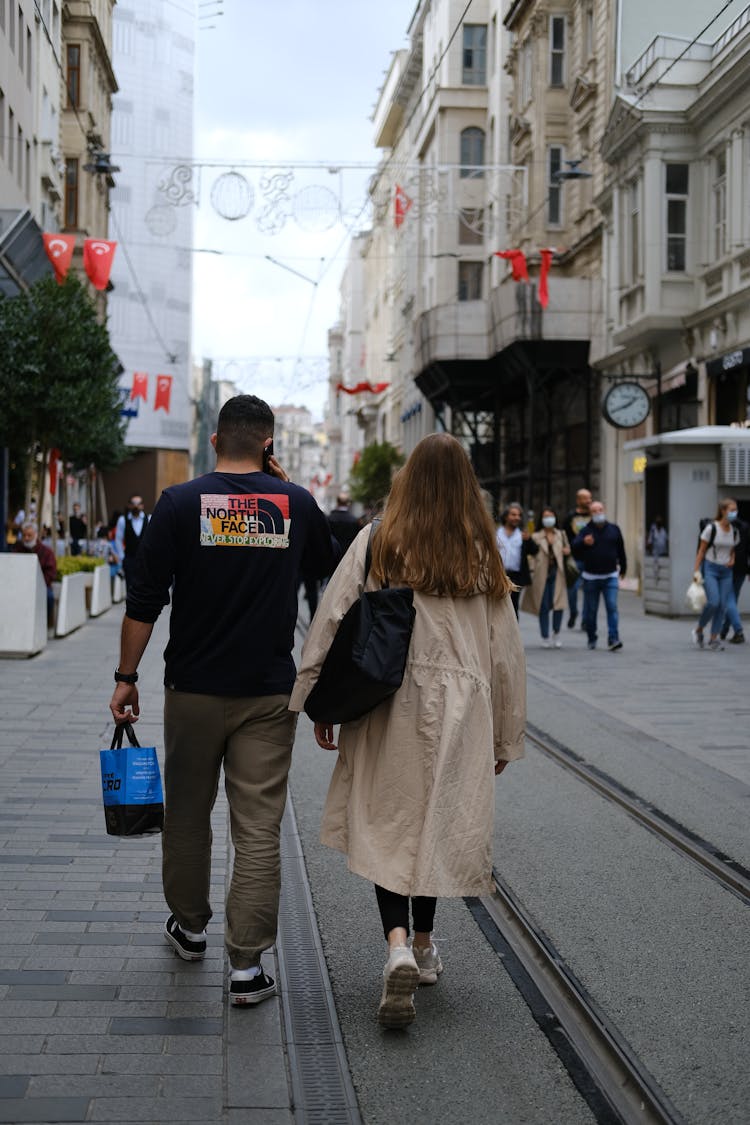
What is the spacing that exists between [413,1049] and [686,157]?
27.5 metres

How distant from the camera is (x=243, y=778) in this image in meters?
4.49

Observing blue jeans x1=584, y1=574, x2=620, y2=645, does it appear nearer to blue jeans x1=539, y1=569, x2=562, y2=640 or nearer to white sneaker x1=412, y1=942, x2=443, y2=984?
blue jeans x1=539, y1=569, x2=562, y2=640

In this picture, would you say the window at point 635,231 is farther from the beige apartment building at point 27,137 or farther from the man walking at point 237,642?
the man walking at point 237,642

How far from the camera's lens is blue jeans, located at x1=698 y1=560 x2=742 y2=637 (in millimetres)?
17656

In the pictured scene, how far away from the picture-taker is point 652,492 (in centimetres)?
2470

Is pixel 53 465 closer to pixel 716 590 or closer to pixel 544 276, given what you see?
pixel 544 276

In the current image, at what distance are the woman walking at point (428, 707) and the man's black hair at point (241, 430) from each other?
1.48 ft

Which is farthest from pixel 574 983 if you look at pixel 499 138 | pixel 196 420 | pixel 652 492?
pixel 196 420

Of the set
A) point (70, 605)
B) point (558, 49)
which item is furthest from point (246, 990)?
point (558, 49)

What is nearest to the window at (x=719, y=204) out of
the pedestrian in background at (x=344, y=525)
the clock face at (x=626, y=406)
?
the clock face at (x=626, y=406)

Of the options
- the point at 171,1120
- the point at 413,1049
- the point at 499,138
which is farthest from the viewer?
the point at 499,138

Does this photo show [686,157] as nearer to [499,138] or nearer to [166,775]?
[499,138]

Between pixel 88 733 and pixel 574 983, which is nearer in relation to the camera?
pixel 574 983

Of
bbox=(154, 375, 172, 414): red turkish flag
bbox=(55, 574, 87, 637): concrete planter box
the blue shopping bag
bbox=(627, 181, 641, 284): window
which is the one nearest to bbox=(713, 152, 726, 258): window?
bbox=(627, 181, 641, 284): window
